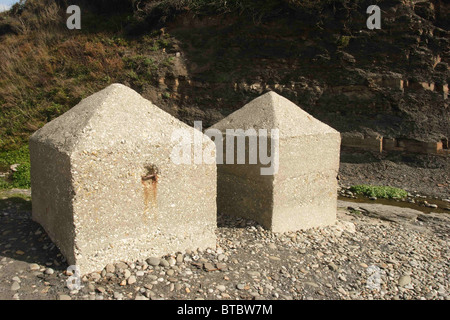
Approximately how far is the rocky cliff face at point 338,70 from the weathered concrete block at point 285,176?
7176mm

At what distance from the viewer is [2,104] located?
39.5 feet

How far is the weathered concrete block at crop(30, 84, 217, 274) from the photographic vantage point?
133 inches

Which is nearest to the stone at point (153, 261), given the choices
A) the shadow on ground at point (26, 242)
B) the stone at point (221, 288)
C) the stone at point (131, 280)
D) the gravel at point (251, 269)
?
the gravel at point (251, 269)

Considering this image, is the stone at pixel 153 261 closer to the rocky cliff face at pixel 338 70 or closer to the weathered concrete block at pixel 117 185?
the weathered concrete block at pixel 117 185

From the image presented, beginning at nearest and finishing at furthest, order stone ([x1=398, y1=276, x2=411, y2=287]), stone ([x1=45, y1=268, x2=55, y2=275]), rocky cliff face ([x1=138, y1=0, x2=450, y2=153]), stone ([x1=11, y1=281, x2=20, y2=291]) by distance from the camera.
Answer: stone ([x1=11, y1=281, x2=20, y2=291]) < stone ([x1=45, y1=268, x2=55, y2=275]) < stone ([x1=398, y1=276, x2=411, y2=287]) < rocky cliff face ([x1=138, y1=0, x2=450, y2=153])

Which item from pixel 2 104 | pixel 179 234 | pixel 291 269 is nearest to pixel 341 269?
pixel 291 269

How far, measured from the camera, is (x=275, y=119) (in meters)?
4.93

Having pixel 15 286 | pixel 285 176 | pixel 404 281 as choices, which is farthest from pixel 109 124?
pixel 404 281

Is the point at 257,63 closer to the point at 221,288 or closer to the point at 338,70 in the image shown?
the point at 338,70

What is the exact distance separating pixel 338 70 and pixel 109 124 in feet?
34.1

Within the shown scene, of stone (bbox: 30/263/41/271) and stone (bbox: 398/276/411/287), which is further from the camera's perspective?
stone (bbox: 398/276/411/287)

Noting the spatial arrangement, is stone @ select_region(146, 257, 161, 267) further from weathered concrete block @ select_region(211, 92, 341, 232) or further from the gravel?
weathered concrete block @ select_region(211, 92, 341, 232)

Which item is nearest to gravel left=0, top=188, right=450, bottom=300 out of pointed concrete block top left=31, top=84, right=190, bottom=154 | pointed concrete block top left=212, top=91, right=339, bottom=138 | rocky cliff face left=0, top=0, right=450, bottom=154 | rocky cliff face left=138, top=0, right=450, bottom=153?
pointed concrete block top left=31, top=84, right=190, bottom=154
